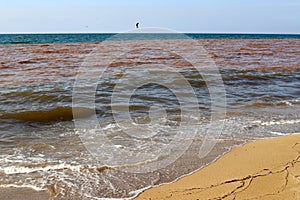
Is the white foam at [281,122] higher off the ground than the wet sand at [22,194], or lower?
higher

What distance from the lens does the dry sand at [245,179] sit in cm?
340

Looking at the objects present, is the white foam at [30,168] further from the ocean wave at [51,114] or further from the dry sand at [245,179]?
the ocean wave at [51,114]

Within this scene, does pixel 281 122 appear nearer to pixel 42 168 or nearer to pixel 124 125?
pixel 124 125

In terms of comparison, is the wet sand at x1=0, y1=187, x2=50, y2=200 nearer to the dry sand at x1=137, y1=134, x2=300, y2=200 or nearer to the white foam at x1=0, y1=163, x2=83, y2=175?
the white foam at x1=0, y1=163, x2=83, y2=175

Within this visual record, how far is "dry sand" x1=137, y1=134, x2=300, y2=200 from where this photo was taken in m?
3.40

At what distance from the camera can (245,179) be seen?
380cm

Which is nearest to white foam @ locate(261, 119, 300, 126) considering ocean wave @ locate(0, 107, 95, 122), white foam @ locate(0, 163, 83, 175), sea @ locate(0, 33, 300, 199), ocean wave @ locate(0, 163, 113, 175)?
sea @ locate(0, 33, 300, 199)

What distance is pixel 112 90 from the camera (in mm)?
10023

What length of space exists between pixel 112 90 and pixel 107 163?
5552mm


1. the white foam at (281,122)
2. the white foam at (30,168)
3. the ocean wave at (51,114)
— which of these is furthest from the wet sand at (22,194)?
the white foam at (281,122)

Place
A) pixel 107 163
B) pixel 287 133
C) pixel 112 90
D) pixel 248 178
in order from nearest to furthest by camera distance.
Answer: pixel 248 178
pixel 107 163
pixel 287 133
pixel 112 90

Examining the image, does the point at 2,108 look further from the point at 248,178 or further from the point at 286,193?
the point at 286,193

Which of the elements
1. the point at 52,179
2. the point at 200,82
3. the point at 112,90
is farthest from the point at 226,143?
the point at 200,82

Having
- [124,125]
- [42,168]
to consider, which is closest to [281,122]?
[124,125]
